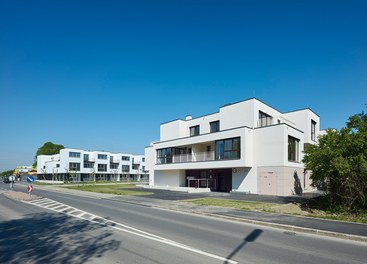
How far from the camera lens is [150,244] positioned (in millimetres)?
7746

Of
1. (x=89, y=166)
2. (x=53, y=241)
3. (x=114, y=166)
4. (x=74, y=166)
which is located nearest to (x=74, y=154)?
(x=74, y=166)

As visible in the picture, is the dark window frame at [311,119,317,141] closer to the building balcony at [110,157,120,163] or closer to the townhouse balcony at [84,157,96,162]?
the townhouse balcony at [84,157,96,162]

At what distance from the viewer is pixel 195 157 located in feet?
112

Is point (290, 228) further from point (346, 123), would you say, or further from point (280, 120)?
point (280, 120)

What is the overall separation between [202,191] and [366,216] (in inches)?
734

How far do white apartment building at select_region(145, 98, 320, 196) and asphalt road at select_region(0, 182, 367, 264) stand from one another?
15.8 metres

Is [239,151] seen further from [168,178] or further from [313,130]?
[168,178]

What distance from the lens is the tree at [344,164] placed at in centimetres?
1348

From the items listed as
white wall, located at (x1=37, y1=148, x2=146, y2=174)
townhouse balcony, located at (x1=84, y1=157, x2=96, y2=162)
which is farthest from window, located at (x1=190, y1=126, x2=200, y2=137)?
townhouse balcony, located at (x1=84, y1=157, x2=96, y2=162)

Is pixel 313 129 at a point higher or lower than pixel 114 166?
higher

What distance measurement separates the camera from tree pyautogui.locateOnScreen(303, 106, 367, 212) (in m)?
13.5

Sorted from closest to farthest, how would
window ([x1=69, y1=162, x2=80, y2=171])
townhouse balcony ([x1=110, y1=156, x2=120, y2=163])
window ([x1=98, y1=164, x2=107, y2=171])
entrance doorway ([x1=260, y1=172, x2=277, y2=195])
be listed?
1. entrance doorway ([x1=260, y1=172, x2=277, y2=195])
2. window ([x1=69, y1=162, x2=80, y2=171])
3. window ([x1=98, y1=164, x2=107, y2=171])
4. townhouse balcony ([x1=110, y1=156, x2=120, y2=163])

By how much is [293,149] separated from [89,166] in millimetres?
68764

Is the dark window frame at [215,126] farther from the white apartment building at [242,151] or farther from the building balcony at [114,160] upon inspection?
the building balcony at [114,160]
